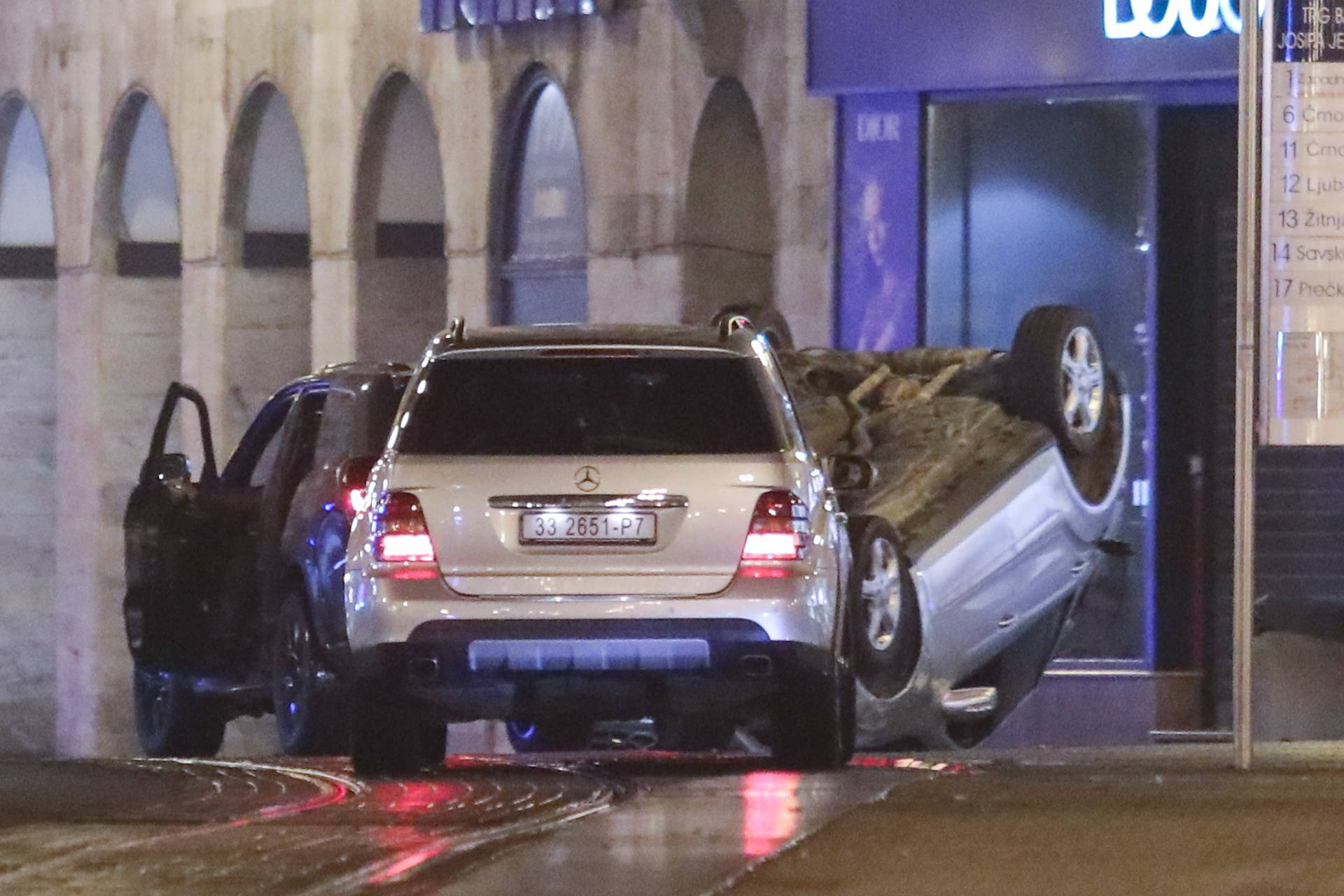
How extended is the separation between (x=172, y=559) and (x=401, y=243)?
10035 mm

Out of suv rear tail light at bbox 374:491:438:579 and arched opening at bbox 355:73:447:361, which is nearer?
suv rear tail light at bbox 374:491:438:579

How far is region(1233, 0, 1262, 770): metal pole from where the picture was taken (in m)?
10.1

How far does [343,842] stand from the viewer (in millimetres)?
8578

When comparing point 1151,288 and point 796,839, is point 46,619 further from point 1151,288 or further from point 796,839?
point 796,839

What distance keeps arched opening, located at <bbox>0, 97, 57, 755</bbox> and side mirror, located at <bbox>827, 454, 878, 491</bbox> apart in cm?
1846

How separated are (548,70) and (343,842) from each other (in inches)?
548

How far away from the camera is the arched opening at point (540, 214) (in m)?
22.1

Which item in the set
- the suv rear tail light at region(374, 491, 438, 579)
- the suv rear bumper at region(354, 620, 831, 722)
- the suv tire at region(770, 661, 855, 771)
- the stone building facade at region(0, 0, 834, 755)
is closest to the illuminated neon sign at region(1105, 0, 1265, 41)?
the stone building facade at region(0, 0, 834, 755)

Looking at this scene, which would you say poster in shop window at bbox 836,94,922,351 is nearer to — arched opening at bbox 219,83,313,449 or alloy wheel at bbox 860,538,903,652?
alloy wheel at bbox 860,538,903,652

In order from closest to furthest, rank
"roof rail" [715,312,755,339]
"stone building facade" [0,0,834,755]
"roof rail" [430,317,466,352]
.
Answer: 1. "roof rail" [430,317,466,352]
2. "roof rail" [715,312,755,339]
3. "stone building facade" [0,0,834,755]

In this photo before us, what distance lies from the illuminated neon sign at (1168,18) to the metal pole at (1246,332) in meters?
7.38

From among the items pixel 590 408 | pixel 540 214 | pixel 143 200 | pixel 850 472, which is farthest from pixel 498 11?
pixel 590 408

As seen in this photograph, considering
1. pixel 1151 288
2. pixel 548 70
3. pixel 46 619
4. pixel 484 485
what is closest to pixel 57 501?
pixel 46 619

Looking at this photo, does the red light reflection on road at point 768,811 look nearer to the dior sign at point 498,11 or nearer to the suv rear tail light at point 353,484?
the suv rear tail light at point 353,484
